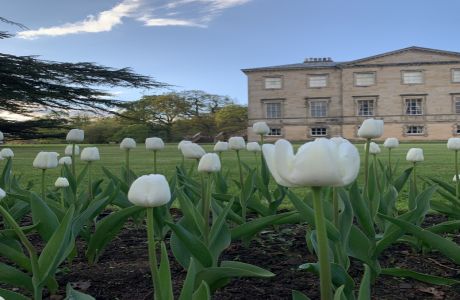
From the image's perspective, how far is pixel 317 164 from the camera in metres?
0.68

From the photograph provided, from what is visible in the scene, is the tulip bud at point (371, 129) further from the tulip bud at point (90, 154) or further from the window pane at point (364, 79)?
the window pane at point (364, 79)

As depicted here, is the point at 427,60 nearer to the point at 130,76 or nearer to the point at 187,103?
the point at 187,103

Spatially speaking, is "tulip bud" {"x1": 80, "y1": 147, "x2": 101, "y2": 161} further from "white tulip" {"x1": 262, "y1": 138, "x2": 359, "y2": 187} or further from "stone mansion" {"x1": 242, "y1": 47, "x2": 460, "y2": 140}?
"stone mansion" {"x1": 242, "y1": 47, "x2": 460, "y2": 140}

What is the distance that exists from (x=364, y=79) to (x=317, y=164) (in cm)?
2827

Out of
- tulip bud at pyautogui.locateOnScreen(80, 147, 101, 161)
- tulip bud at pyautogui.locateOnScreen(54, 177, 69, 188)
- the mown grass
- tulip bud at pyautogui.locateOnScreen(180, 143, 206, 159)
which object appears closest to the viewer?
tulip bud at pyautogui.locateOnScreen(180, 143, 206, 159)

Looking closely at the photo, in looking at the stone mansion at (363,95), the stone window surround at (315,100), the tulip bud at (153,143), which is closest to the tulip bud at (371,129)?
the tulip bud at (153,143)

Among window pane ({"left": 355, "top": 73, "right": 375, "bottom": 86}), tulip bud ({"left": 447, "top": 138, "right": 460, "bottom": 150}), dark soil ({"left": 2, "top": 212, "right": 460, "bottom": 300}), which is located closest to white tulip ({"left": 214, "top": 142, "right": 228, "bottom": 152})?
dark soil ({"left": 2, "top": 212, "right": 460, "bottom": 300})

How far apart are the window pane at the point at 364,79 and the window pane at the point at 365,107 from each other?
42.2 inches

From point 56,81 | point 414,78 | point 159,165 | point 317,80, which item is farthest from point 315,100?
point 56,81

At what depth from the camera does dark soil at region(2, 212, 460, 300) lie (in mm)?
1230

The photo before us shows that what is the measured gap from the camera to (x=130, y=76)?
124 inches

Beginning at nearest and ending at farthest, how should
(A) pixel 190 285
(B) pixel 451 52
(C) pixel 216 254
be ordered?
(A) pixel 190 285
(C) pixel 216 254
(B) pixel 451 52

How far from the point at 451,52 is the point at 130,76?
27590 mm

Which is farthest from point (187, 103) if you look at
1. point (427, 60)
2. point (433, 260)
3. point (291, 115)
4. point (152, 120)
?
point (433, 260)
